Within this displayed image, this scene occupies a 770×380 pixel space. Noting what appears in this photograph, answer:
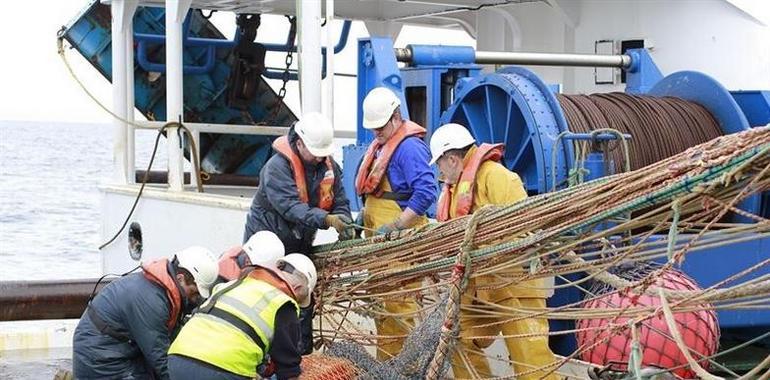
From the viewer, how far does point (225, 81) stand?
13656mm

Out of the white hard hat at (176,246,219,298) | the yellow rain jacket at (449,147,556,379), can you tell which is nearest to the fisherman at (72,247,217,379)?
the white hard hat at (176,246,219,298)

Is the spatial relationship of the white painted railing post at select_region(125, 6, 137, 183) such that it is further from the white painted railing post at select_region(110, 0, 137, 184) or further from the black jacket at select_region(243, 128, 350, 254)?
the black jacket at select_region(243, 128, 350, 254)

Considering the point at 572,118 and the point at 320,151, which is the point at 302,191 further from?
the point at 572,118

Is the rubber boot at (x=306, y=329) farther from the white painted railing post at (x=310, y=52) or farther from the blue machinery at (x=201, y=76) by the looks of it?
the blue machinery at (x=201, y=76)

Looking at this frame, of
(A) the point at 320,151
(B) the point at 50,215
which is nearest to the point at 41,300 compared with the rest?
(A) the point at 320,151

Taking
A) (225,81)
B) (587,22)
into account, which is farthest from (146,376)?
(225,81)

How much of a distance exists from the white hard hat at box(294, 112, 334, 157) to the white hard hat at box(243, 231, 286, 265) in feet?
2.02

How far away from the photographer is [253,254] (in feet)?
20.5

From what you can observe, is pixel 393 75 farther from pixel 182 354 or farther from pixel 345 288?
pixel 182 354

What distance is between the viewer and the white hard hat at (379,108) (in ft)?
22.8

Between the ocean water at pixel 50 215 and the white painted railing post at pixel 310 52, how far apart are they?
661 centimetres

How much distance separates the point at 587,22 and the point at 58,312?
216 inches

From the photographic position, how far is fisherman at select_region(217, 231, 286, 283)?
6242mm

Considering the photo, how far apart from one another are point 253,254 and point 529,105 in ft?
7.58
